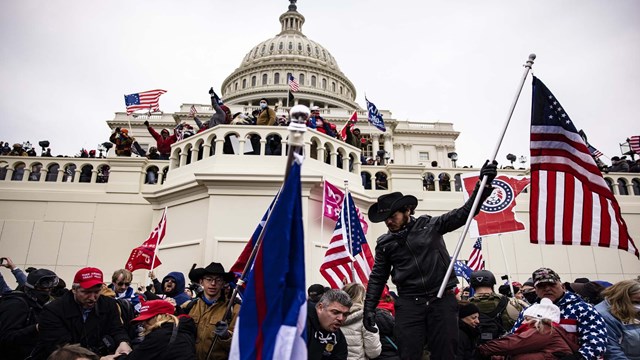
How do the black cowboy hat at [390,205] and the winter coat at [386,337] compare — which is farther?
the winter coat at [386,337]

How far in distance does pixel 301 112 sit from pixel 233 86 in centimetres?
8049

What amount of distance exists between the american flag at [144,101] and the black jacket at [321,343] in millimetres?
16708

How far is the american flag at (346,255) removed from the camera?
7543mm

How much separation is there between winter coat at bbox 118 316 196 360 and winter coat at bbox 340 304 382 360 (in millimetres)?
1610

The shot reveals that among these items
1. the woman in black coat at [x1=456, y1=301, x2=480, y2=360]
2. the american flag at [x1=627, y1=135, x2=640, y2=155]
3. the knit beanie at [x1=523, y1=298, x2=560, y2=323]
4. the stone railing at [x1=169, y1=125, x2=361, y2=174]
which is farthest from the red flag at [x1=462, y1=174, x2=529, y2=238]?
the american flag at [x1=627, y1=135, x2=640, y2=155]

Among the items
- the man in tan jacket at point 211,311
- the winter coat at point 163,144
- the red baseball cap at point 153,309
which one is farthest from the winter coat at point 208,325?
the winter coat at point 163,144

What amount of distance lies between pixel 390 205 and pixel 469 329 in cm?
151

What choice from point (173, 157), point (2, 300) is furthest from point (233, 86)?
point (2, 300)

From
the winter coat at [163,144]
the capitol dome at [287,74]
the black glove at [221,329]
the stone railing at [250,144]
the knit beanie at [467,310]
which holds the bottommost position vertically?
the black glove at [221,329]

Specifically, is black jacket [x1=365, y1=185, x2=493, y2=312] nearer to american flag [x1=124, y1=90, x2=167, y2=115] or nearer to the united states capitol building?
the united states capitol building

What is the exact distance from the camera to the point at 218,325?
366 centimetres

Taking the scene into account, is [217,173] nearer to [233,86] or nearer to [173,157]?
[173,157]

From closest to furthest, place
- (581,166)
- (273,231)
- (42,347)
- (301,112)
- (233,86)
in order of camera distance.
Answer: (301,112) → (273,231) → (42,347) → (581,166) → (233,86)

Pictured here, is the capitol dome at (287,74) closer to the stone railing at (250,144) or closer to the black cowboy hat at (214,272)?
the stone railing at (250,144)
